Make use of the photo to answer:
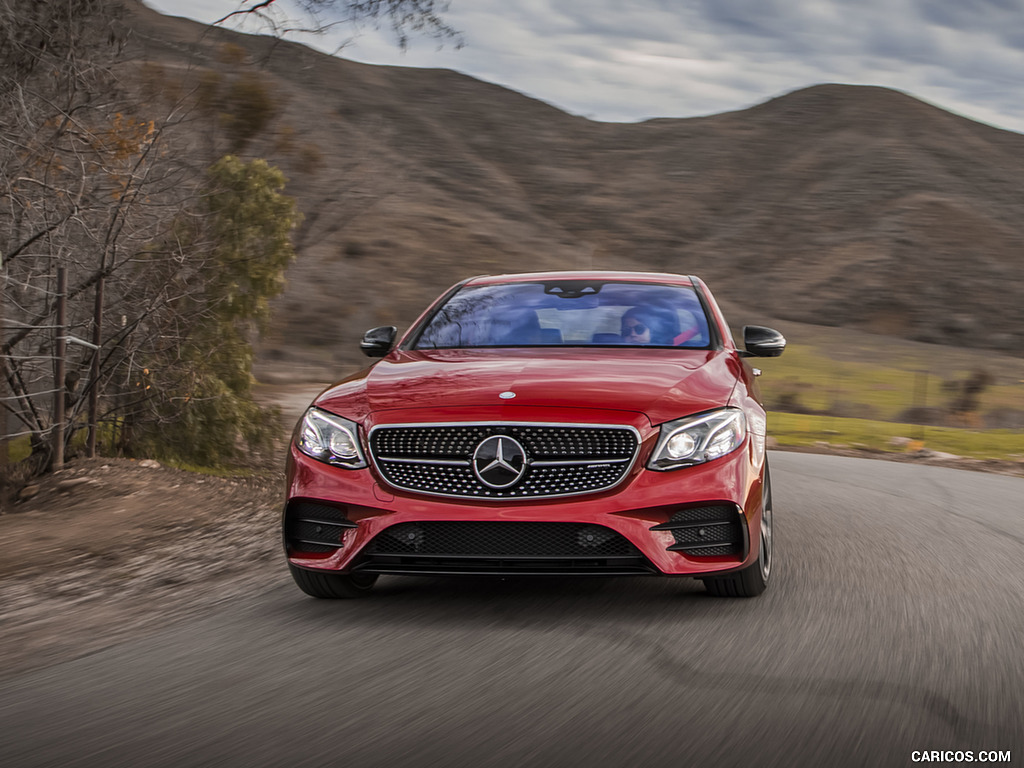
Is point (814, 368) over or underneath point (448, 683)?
underneath

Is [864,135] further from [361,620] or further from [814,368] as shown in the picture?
[361,620]

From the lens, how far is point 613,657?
15.0 feet

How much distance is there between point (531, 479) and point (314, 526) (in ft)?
3.27

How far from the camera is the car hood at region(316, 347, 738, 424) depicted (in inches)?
204

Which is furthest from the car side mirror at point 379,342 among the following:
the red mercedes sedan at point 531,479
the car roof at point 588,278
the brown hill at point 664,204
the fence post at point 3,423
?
the brown hill at point 664,204

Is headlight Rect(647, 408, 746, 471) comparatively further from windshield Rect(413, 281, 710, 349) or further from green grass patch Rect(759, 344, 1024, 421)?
green grass patch Rect(759, 344, 1024, 421)

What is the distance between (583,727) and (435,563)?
148cm

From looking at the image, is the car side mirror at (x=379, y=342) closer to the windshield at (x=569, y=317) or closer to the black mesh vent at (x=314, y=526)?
the windshield at (x=569, y=317)

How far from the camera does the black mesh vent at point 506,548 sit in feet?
16.2

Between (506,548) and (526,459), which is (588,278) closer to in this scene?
(526,459)

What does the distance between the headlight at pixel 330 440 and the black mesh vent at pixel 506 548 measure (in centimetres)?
38

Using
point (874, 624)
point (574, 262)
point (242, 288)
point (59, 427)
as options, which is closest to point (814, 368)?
point (574, 262)

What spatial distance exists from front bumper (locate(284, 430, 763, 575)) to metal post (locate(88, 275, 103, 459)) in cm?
652

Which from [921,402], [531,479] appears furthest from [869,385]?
[531,479]
